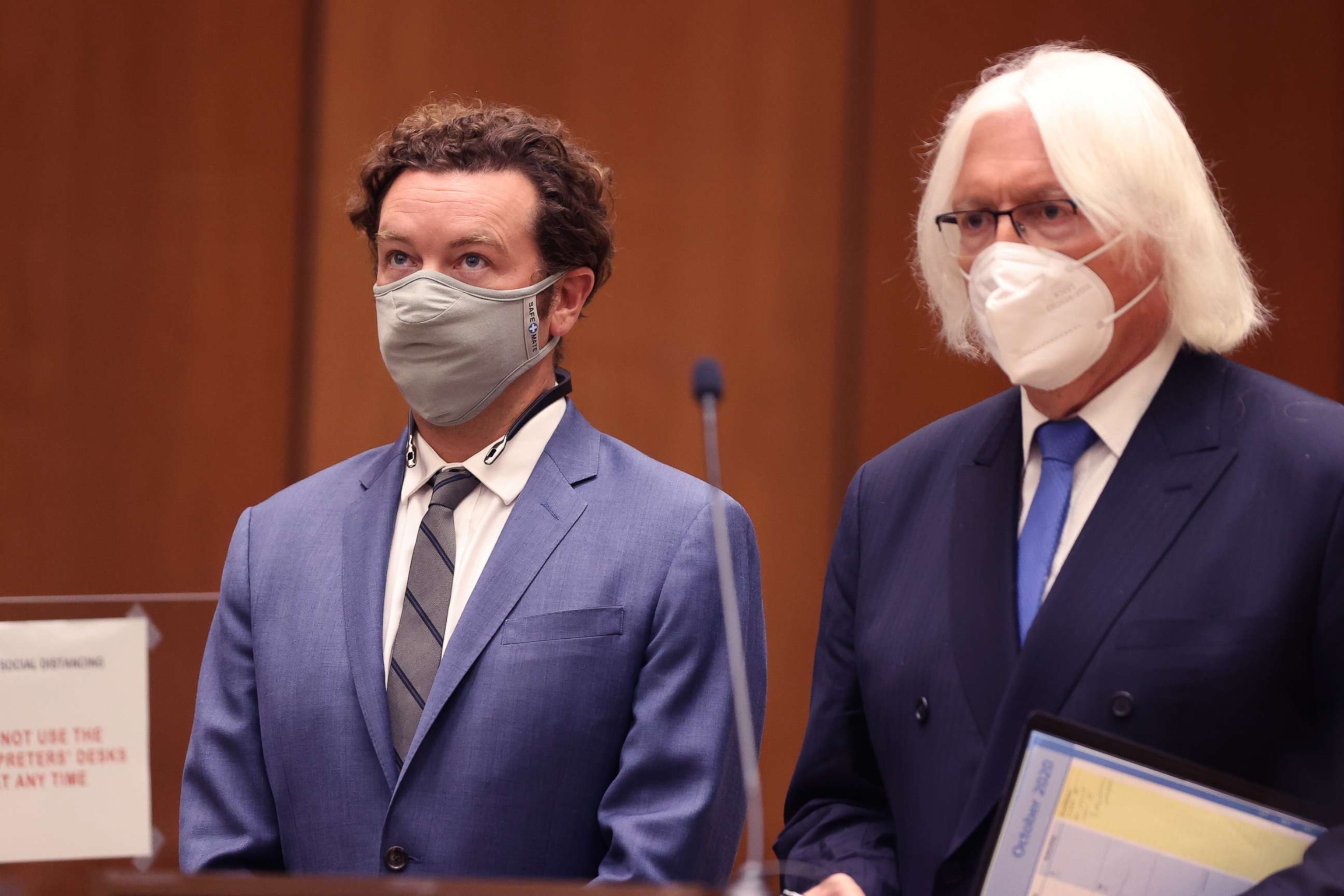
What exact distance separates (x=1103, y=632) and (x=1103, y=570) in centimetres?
7

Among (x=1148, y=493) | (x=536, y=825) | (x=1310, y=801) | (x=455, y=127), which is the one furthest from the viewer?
(x=455, y=127)

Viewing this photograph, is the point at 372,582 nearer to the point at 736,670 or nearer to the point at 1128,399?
the point at 736,670

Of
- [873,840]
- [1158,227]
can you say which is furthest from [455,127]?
[873,840]

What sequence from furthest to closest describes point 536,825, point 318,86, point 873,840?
1. point 318,86
2. point 536,825
3. point 873,840

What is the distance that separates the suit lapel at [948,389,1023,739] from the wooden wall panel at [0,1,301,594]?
2212 mm

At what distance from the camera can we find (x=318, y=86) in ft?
11.5

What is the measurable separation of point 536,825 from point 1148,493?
34.0 inches

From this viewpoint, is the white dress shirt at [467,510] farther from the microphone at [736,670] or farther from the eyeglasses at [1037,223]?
the eyeglasses at [1037,223]

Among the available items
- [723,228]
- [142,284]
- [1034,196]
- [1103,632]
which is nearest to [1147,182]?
[1034,196]

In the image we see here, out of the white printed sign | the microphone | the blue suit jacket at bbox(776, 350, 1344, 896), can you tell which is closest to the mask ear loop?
the blue suit jacket at bbox(776, 350, 1344, 896)

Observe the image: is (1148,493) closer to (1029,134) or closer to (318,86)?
(1029,134)

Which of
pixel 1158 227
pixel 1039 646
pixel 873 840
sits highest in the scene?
pixel 1158 227

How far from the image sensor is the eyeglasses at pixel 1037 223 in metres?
1.64

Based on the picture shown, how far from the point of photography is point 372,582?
1.99 meters
